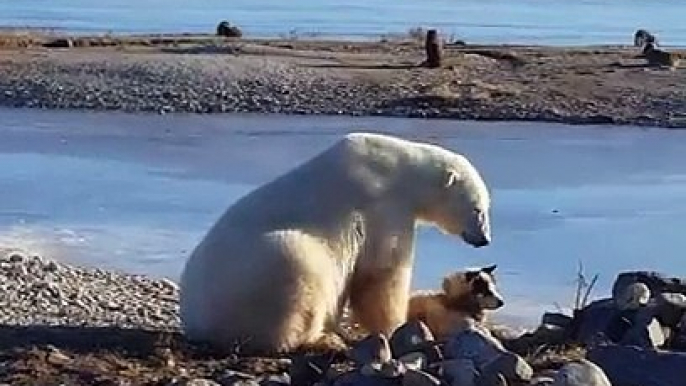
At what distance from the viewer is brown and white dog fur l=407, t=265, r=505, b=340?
952 centimetres

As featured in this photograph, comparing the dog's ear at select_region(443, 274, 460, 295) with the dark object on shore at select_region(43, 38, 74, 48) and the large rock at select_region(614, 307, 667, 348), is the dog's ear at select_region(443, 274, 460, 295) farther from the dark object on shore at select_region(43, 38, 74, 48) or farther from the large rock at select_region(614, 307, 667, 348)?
the dark object on shore at select_region(43, 38, 74, 48)

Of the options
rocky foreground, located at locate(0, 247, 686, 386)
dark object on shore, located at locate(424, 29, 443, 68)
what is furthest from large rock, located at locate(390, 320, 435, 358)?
dark object on shore, located at locate(424, 29, 443, 68)

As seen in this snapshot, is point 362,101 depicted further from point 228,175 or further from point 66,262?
point 66,262

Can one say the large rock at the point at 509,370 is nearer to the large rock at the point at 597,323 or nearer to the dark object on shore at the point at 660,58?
the large rock at the point at 597,323

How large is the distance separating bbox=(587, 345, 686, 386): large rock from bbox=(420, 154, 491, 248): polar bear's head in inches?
95.3

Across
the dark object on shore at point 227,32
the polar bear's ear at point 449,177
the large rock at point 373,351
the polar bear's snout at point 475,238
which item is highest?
the polar bear's ear at point 449,177

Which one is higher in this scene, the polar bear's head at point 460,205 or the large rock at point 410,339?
the polar bear's head at point 460,205

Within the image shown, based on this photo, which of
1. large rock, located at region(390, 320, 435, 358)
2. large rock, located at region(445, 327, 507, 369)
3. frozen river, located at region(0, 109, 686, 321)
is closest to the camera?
large rock, located at region(445, 327, 507, 369)

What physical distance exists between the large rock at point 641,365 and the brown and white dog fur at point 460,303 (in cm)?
228

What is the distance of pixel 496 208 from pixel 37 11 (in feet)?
167

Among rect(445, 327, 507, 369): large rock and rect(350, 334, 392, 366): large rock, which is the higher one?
rect(445, 327, 507, 369): large rock

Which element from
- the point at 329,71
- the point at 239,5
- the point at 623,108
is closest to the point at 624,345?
the point at 623,108

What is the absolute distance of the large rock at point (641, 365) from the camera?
7.02 meters

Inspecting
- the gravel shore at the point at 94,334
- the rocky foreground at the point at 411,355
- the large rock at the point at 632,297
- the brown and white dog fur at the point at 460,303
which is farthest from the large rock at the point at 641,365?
the brown and white dog fur at the point at 460,303
